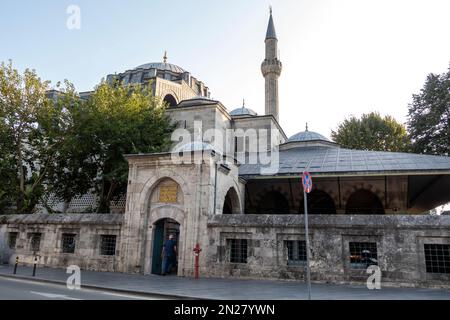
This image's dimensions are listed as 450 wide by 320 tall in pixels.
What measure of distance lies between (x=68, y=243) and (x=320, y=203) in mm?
15784

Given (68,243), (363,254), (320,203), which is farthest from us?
(320,203)

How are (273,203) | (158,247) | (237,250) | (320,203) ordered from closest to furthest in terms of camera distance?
(237,250) < (158,247) < (320,203) < (273,203)

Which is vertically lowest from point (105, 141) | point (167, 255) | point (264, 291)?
point (264, 291)

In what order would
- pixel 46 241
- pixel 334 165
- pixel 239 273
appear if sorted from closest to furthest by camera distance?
pixel 239 273
pixel 46 241
pixel 334 165

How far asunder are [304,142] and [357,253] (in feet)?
54.1

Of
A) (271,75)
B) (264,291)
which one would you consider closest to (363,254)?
(264,291)

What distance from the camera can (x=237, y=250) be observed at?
12.8 m

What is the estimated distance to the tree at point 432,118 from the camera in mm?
26906

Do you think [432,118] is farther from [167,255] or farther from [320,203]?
[167,255]

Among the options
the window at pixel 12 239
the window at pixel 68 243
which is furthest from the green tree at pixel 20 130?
the window at pixel 68 243
